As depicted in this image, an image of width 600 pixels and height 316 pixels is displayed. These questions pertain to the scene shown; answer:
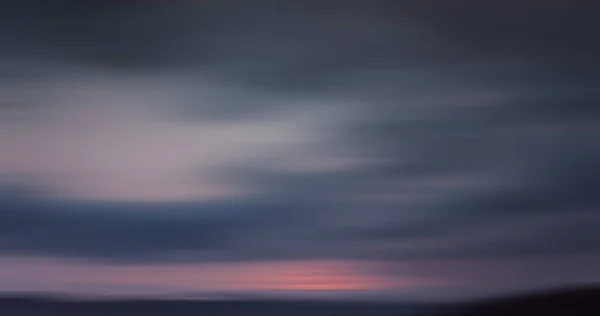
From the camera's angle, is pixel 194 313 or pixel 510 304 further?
pixel 194 313

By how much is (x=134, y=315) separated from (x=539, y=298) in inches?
186

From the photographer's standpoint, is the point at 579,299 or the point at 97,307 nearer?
the point at 579,299

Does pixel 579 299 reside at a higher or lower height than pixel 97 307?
lower

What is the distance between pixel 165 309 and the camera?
14117 millimetres

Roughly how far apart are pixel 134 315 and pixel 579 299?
5.23 m

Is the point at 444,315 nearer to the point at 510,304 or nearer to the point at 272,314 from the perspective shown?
the point at 510,304

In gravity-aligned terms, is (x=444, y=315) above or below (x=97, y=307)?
below

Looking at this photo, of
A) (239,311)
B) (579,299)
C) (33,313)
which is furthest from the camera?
(239,311)

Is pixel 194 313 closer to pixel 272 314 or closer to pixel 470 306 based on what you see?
pixel 272 314

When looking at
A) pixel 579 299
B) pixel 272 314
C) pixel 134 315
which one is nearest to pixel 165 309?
pixel 134 315

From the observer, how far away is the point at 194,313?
13.7m

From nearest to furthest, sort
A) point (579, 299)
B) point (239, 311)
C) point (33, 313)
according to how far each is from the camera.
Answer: point (579, 299), point (33, 313), point (239, 311)

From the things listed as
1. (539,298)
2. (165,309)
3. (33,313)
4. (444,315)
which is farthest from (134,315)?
(539,298)

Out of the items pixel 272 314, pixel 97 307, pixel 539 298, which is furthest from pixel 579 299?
pixel 97 307
